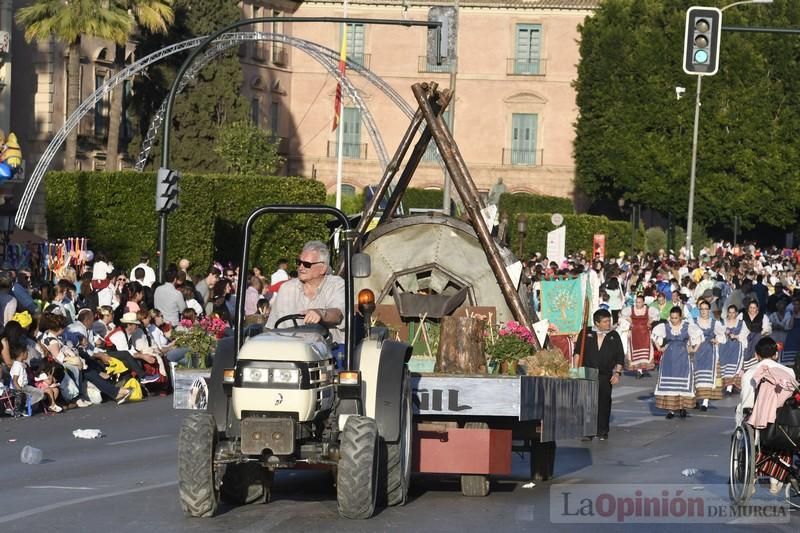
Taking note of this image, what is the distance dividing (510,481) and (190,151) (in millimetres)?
49714

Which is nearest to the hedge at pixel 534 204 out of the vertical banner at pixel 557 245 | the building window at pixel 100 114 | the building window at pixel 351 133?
the building window at pixel 351 133

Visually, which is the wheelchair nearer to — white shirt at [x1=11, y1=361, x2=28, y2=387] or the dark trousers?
the dark trousers

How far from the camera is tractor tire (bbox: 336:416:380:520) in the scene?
11852 mm

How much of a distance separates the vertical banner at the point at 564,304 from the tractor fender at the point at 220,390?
10.9 meters

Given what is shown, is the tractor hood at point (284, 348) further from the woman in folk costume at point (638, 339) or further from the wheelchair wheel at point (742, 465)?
the woman in folk costume at point (638, 339)

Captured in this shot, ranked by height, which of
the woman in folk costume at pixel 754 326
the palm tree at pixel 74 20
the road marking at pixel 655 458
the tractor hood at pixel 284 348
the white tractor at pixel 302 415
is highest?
the palm tree at pixel 74 20

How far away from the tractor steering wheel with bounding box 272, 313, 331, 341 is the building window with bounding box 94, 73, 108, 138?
48344 mm

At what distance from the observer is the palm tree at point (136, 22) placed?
5303cm

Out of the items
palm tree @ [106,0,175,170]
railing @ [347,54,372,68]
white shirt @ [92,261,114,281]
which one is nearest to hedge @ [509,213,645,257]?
railing @ [347,54,372,68]

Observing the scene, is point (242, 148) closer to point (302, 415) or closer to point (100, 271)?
point (100, 271)

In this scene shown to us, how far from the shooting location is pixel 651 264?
164 feet

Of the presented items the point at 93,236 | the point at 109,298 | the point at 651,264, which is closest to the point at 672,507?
the point at 109,298

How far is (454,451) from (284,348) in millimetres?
2353

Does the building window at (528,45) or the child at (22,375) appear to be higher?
the building window at (528,45)
